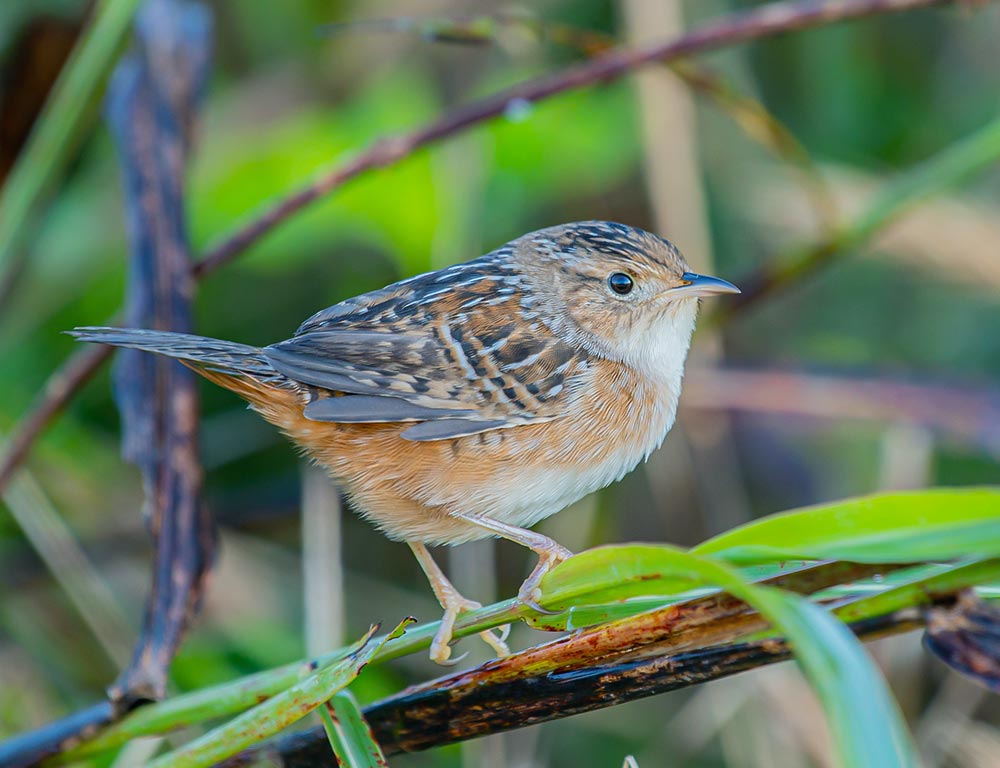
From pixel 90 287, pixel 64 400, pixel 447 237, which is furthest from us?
pixel 90 287

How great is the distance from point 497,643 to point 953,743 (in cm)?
151

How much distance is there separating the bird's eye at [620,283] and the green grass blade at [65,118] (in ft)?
4.99

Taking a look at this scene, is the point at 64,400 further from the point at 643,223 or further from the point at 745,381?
the point at 643,223

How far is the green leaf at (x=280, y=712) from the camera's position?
1.75 meters

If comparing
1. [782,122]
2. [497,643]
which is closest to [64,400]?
[497,643]

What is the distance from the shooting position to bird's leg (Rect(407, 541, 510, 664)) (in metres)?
2.13

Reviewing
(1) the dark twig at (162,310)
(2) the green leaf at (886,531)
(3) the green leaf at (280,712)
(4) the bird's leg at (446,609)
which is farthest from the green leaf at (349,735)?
(2) the green leaf at (886,531)

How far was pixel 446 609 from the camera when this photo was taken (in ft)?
8.14

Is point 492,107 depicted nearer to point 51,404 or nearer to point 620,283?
point 620,283

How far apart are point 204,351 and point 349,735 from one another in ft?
2.68

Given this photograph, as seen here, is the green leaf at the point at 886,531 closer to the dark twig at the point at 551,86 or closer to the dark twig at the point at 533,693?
the dark twig at the point at 533,693

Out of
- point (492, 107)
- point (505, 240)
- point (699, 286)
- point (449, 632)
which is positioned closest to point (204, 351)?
point (449, 632)

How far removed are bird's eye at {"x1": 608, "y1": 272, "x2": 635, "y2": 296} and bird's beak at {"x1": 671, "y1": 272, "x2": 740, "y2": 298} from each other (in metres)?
0.11

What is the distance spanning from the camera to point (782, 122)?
5.59 metres
